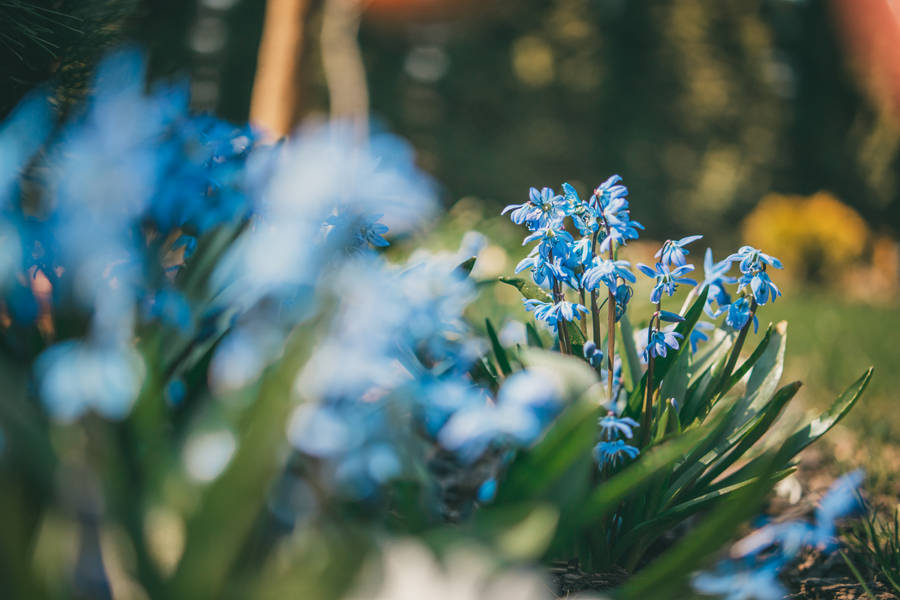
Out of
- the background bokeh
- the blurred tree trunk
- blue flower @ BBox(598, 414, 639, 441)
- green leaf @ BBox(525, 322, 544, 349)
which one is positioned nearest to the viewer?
blue flower @ BBox(598, 414, 639, 441)

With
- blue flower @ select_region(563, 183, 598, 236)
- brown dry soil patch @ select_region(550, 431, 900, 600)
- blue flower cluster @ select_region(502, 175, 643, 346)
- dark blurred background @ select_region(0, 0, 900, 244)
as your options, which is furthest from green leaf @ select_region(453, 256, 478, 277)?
dark blurred background @ select_region(0, 0, 900, 244)

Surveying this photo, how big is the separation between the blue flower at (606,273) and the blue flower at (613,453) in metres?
0.33

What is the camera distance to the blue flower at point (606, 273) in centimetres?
129

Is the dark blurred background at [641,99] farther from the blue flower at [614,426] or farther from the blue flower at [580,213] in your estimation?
the blue flower at [614,426]

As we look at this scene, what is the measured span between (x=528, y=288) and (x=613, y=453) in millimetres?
428

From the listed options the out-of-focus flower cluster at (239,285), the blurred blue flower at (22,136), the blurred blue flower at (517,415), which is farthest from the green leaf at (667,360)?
the blurred blue flower at (22,136)

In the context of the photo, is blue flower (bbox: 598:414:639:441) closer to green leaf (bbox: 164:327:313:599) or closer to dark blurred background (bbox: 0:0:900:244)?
green leaf (bbox: 164:327:313:599)

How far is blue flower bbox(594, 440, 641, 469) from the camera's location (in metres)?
1.28

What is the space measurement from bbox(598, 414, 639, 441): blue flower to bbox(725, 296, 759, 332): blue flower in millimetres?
317

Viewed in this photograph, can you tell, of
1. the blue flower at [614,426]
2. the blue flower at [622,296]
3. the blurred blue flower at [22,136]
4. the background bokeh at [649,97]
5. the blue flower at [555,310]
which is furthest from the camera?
the background bokeh at [649,97]

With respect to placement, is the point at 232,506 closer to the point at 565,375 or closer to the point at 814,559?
the point at 565,375

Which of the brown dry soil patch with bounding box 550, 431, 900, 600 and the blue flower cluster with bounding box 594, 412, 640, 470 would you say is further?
the brown dry soil patch with bounding box 550, 431, 900, 600

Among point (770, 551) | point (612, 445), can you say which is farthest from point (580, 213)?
point (770, 551)

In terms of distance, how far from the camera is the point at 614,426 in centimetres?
136
